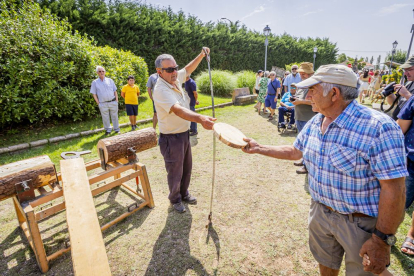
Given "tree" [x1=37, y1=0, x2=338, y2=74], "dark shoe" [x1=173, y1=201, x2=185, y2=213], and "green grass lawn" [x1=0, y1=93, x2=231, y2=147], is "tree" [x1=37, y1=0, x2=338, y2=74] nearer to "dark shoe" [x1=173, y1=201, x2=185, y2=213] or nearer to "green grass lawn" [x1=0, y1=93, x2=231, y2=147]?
"green grass lawn" [x1=0, y1=93, x2=231, y2=147]

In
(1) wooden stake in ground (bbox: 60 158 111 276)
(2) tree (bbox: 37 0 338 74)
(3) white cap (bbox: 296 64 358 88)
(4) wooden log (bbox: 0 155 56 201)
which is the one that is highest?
(2) tree (bbox: 37 0 338 74)

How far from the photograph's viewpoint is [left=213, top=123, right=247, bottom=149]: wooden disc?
6.93 ft

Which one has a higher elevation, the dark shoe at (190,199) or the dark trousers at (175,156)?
the dark trousers at (175,156)

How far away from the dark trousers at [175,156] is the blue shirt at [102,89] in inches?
174

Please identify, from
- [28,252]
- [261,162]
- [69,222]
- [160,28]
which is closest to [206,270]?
[69,222]

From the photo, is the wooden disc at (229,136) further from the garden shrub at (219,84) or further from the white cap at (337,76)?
the garden shrub at (219,84)

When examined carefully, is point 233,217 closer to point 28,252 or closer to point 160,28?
point 28,252

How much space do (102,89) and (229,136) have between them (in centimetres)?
572

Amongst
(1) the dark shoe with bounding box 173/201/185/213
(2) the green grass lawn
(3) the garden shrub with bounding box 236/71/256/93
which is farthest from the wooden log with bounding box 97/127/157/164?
(3) the garden shrub with bounding box 236/71/256/93

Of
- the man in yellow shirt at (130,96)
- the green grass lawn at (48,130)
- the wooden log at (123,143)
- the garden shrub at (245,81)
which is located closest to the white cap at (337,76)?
the wooden log at (123,143)

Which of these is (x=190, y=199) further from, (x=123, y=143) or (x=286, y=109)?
(x=286, y=109)

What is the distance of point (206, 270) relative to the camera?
247 centimetres

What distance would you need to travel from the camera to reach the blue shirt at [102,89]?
21.5ft

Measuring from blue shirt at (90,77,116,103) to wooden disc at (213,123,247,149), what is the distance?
5344 mm
